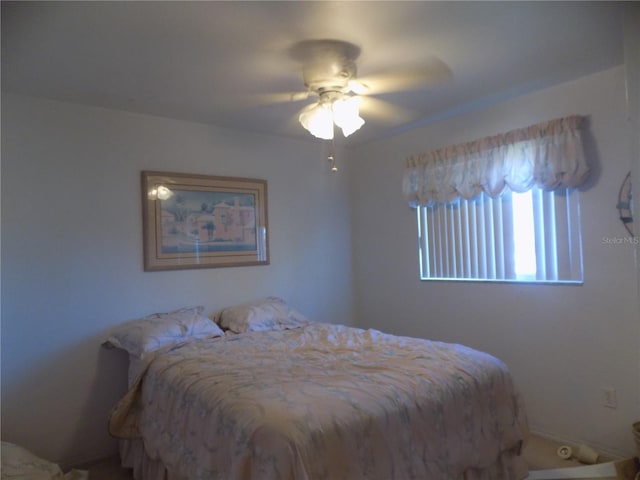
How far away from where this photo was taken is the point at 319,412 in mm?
1498

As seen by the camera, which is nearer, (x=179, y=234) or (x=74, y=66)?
(x=74, y=66)

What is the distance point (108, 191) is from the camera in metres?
2.84

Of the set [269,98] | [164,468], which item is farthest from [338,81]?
[164,468]

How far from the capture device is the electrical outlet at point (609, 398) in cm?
248

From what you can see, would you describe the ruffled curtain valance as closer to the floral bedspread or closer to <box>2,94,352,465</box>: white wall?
the floral bedspread

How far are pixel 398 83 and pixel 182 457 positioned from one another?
2.35 metres

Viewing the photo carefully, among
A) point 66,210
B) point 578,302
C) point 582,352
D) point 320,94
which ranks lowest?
point 582,352

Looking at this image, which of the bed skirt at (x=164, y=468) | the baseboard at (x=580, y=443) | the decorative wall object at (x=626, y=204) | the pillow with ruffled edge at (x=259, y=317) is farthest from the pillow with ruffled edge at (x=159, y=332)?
the decorative wall object at (x=626, y=204)

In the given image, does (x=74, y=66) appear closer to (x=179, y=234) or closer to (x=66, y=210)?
(x=66, y=210)

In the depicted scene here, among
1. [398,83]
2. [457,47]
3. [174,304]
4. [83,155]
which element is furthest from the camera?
[174,304]

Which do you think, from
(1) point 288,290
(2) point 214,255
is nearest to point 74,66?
(2) point 214,255

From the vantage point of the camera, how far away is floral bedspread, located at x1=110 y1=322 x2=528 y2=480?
1.44 meters

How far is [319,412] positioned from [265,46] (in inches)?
66.4

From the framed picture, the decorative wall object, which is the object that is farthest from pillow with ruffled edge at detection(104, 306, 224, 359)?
the decorative wall object
